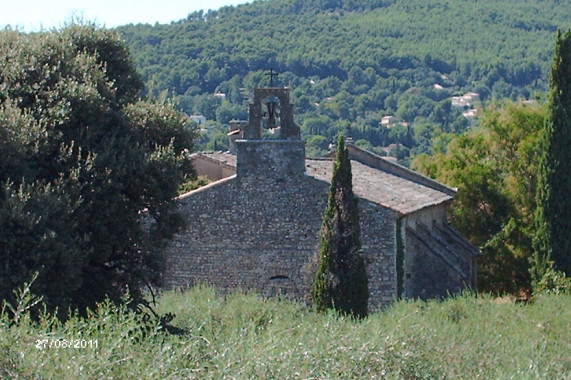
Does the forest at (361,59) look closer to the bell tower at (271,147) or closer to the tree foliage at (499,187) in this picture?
the tree foliage at (499,187)

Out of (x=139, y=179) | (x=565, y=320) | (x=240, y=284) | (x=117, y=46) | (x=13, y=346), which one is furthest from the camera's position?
(x=240, y=284)

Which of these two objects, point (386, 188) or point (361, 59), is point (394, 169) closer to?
point (386, 188)

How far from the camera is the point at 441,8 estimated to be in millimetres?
147000

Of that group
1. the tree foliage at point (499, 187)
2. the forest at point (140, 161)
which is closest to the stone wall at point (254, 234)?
the forest at point (140, 161)

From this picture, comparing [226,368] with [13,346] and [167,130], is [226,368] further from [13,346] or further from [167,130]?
[167,130]

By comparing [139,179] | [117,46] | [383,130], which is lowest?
[383,130]

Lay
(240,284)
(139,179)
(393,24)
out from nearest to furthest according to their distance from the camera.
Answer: (139,179)
(240,284)
(393,24)

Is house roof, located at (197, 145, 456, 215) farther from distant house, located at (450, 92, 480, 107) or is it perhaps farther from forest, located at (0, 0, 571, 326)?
distant house, located at (450, 92, 480, 107)

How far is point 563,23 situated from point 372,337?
135 m

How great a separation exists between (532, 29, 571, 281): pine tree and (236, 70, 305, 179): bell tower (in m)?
5.93

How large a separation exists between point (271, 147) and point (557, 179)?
6.97m

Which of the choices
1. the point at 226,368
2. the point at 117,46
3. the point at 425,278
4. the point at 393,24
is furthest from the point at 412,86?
the point at 226,368

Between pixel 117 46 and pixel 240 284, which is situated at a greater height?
pixel 117 46

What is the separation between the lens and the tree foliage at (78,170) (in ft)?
40.6
